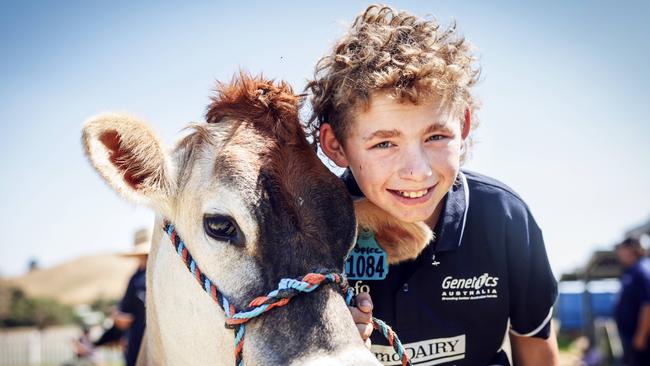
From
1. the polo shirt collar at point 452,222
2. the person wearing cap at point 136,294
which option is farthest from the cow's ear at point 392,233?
the person wearing cap at point 136,294

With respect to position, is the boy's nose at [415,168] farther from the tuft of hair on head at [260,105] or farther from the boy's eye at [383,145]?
the tuft of hair on head at [260,105]

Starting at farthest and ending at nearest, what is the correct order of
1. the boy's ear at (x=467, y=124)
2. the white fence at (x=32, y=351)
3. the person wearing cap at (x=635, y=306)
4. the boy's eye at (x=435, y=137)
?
the white fence at (x=32, y=351), the person wearing cap at (x=635, y=306), the boy's ear at (x=467, y=124), the boy's eye at (x=435, y=137)

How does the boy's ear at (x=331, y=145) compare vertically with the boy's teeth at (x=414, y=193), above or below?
above

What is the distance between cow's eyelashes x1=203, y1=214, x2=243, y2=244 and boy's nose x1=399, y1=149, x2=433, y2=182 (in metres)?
0.85

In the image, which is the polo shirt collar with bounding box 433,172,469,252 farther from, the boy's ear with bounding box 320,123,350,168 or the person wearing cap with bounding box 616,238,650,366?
the person wearing cap with bounding box 616,238,650,366

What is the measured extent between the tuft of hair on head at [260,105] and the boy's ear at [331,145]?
0.24 meters

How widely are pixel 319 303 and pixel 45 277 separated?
71.7 metres

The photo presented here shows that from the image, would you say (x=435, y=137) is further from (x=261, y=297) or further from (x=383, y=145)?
(x=261, y=297)

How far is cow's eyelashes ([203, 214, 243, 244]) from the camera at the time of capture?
233cm

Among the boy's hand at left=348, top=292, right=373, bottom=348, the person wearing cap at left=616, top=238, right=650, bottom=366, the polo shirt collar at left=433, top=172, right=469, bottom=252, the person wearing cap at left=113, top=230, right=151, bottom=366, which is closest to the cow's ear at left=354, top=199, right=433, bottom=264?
the polo shirt collar at left=433, top=172, right=469, bottom=252

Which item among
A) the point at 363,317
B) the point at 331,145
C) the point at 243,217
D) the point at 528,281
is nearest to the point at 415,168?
the point at 331,145

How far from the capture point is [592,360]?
41.3 ft

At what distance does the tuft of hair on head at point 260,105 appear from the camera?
2688mm

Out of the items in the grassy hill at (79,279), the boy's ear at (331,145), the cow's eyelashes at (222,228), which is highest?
the boy's ear at (331,145)
